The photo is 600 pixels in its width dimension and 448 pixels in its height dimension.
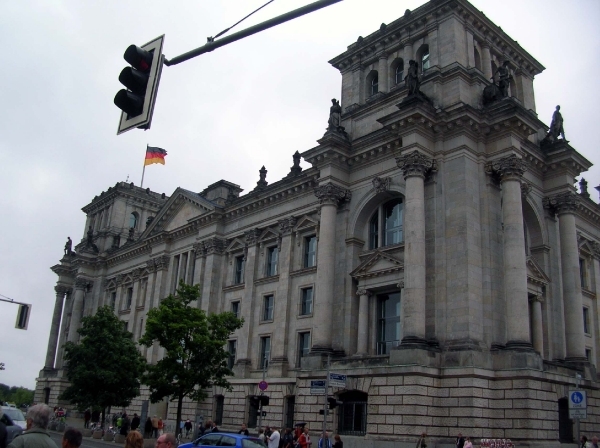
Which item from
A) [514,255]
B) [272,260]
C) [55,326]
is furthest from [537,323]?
[55,326]

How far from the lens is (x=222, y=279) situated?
4778cm

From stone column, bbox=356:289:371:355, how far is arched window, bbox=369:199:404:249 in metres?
2.97

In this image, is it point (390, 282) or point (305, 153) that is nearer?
point (390, 282)

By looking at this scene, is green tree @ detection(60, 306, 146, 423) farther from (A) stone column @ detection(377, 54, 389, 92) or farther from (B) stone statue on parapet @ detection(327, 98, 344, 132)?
(A) stone column @ detection(377, 54, 389, 92)

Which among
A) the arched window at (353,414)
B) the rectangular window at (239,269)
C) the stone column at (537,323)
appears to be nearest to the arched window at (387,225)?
the stone column at (537,323)

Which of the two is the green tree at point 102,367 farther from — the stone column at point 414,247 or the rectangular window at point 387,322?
the stone column at point 414,247

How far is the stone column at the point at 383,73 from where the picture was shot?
1492 inches

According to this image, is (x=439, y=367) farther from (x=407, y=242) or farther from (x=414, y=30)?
(x=414, y=30)

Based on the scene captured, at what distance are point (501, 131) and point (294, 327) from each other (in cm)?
1749

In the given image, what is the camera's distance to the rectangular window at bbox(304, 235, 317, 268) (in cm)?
4060

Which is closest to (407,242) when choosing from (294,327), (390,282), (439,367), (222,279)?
(390,282)

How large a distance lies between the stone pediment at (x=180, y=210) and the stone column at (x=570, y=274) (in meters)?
26.2

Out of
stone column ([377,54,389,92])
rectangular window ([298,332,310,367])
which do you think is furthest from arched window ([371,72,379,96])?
rectangular window ([298,332,310,367])

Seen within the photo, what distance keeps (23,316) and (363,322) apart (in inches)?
660
